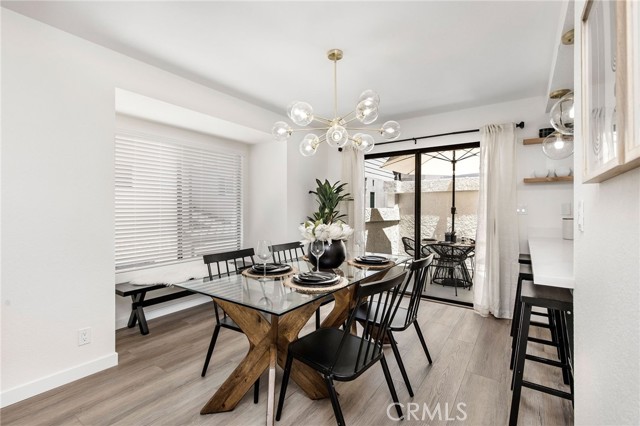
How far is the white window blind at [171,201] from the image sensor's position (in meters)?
3.33

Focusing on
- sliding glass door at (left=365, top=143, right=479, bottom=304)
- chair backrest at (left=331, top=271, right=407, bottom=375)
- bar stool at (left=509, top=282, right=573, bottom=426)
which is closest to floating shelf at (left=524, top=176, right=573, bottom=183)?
sliding glass door at (left=365, top=143, right=479, bottom=304)

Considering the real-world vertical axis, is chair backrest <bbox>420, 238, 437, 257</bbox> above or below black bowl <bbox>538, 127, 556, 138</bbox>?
below

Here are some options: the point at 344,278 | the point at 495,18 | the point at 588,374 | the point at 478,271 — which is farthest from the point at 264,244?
the point at 478,271

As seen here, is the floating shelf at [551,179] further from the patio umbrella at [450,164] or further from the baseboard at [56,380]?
the baseboard at [56,380]

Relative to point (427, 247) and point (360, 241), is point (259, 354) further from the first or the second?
point (427, 247)

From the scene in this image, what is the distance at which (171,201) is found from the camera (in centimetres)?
374

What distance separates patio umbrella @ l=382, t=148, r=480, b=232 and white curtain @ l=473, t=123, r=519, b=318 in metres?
0.33

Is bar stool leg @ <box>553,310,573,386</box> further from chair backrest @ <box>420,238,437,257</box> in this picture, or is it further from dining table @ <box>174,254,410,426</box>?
chair backrest @ <box>420,238,437,257</box>

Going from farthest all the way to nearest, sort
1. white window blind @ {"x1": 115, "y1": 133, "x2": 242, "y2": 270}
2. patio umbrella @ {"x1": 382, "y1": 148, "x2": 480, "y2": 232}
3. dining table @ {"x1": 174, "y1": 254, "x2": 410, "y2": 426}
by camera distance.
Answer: patio umbrella @ {"x1": 382, "y1": 148, "x2": 480, "y2": 232} → white window blind @ {"x1": 115, "y1": 133, "x2": 242, "y2": 270} → dining table @ {"x1": 174, "y1": 254, "x2": 410, "y2": 426}

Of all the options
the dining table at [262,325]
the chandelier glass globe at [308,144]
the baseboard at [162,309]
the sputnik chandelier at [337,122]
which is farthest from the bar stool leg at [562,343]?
the baseboard at [162,309]

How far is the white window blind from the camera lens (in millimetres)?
3326

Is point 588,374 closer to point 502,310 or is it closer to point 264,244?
point 264,244

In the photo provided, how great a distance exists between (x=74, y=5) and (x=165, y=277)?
2.38 metres

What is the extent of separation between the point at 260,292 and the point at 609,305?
5.10ft
